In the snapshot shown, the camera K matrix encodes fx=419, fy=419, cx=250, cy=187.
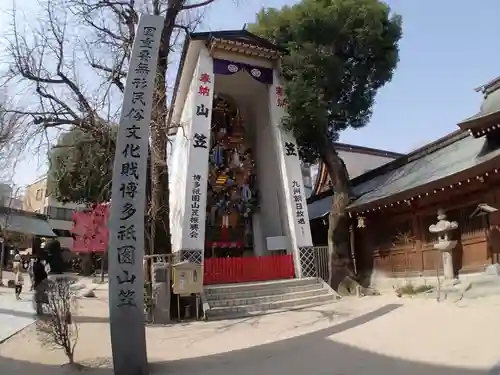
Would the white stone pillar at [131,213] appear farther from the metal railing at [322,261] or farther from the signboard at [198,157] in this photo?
the metal railing at [322,261]

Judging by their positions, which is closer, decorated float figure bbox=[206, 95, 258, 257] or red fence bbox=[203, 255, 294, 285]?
red fence bbox=[203, 255, 294, 285]

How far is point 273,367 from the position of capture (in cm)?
601

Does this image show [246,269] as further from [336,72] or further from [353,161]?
[353,161]

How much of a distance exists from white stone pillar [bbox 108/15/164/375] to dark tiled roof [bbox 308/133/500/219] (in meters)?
7.80

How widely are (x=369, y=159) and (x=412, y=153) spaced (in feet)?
28.7

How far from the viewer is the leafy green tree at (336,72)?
1400 centimetres

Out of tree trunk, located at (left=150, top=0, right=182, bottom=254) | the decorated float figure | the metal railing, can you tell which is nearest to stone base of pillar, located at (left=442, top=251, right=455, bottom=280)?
the metal railing

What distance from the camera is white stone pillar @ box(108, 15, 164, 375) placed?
5668 mm

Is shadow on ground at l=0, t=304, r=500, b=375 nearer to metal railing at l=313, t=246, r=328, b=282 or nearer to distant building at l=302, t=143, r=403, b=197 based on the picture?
metal railing at l=313, t=246, r=328, b=282

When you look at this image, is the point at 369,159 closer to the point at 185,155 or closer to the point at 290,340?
the point at 185,155

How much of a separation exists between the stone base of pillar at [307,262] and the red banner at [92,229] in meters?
11.8

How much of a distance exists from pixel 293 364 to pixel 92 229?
18.5 m

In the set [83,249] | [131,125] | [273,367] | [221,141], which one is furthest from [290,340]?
[83,249]

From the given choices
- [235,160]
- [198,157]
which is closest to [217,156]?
[235,160]
